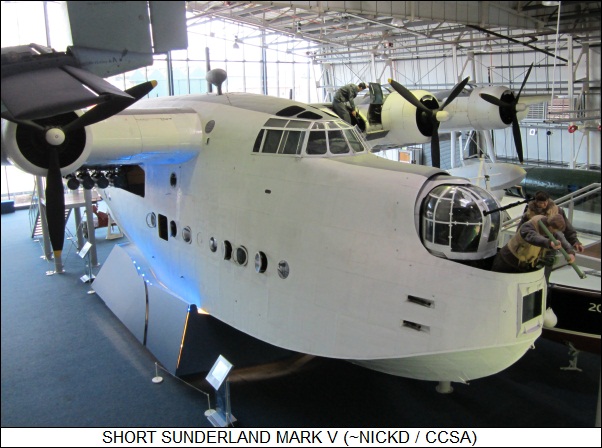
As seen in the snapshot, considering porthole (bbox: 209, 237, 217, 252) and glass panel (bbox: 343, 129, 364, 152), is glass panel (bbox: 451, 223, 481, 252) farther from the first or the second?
porthole (bbox: 209, 237, 217, 252)

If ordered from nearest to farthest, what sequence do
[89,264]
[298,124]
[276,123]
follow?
1. [298,124]
2. [276,123]
3. [89,264]

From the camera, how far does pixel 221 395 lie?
7.74 meters

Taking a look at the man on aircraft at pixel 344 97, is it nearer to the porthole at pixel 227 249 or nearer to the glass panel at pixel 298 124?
the glass panel at pixel 298 124

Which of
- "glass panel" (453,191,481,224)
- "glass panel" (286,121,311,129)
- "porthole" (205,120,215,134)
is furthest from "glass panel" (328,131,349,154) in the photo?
"porthole" (205,120,215,134)

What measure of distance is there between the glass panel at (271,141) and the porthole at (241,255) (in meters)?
1.50

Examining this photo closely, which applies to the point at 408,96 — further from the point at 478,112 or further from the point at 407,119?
the point at 478,112

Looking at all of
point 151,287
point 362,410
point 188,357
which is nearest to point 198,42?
point 151,287

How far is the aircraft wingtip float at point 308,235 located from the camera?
19.3 feet

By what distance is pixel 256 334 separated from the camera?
755 centimetres

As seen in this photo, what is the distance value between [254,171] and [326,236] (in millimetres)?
1712

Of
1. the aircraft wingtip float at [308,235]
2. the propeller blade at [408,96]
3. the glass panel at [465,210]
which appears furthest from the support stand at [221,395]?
the propeller blade at [408,96]

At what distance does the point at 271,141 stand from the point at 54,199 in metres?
3.06

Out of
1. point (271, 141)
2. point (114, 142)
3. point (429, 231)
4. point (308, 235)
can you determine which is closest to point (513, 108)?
point (271, 141)

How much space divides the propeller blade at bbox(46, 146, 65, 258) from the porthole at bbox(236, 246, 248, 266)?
243 cm
